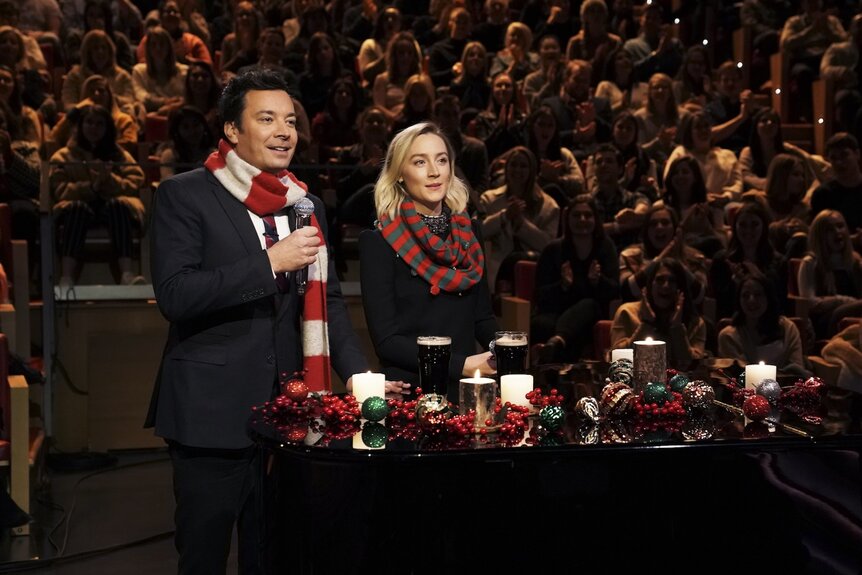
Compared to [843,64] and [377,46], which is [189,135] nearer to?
[377,46]

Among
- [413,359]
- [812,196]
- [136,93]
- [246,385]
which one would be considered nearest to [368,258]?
[413,359]

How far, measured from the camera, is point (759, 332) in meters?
5.79

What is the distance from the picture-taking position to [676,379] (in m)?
2.86

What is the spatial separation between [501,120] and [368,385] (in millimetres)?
5578

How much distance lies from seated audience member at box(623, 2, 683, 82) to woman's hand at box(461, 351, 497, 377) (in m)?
6.84

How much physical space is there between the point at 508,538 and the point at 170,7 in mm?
7377

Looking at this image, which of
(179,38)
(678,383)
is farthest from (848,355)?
(179,38)

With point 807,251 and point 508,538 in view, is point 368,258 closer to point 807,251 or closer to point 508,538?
point 508,538

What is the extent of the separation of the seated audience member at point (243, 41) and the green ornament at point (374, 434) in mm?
6487

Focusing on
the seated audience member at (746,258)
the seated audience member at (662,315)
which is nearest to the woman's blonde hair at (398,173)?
the seated audience member at (662,315)

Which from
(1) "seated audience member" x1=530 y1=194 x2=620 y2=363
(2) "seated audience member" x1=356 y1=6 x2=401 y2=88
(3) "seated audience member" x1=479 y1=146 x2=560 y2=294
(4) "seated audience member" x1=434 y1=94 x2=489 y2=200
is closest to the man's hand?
(1) "seated audience member" x1=530 y1=194 x2=620 y2=363

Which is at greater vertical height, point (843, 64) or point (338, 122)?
point (843, 64)

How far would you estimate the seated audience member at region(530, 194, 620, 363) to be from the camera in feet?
19.9

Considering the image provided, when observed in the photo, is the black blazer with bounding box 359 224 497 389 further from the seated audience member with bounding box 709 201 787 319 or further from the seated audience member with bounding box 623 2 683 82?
the seated audience member with bounding box 623 2 683 82
